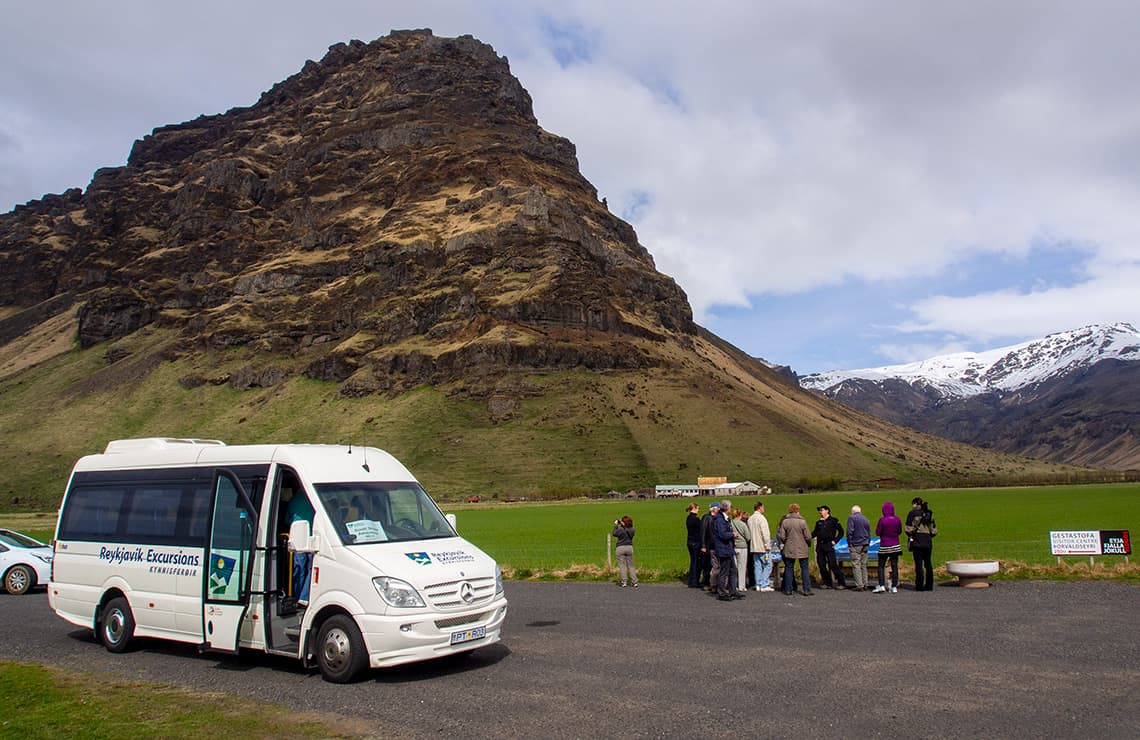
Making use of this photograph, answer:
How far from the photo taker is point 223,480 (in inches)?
523

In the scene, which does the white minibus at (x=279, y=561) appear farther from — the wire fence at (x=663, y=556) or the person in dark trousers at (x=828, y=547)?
the wire fence at (x=663, y=556)

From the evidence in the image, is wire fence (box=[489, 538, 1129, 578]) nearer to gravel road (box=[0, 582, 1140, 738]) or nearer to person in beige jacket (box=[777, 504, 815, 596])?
person in beige jacket (box=[777, 504, 815, 596])

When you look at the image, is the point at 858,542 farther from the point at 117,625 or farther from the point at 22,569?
the point at 22,569

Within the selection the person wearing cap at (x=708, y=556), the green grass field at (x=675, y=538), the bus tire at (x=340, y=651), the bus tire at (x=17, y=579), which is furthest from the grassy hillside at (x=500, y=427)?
the bus tire at (x=340, y=651)

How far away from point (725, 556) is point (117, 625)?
43.2 ft

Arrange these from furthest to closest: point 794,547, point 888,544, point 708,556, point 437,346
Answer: point 437,346 < point 708,556 < point 794,547 < point 888,544

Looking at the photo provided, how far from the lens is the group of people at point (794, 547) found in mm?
19266

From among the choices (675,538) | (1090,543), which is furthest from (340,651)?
(675,538)

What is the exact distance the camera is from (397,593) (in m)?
11.2

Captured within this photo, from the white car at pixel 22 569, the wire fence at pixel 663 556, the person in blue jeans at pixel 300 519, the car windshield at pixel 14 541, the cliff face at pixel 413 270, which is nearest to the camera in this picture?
the person in blue jeans at pixel 300 519

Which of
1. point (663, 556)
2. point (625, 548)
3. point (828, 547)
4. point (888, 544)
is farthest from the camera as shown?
point (663, 556)

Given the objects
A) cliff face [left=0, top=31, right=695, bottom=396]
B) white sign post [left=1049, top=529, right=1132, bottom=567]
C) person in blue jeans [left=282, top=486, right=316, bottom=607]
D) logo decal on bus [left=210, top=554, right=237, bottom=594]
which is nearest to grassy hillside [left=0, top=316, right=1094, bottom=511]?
cliff face [left=0, top=31, right=695, bottom=396]

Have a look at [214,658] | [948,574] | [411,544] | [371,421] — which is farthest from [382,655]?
[371,421]

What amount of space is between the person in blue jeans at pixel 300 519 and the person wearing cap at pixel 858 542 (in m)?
13.3
